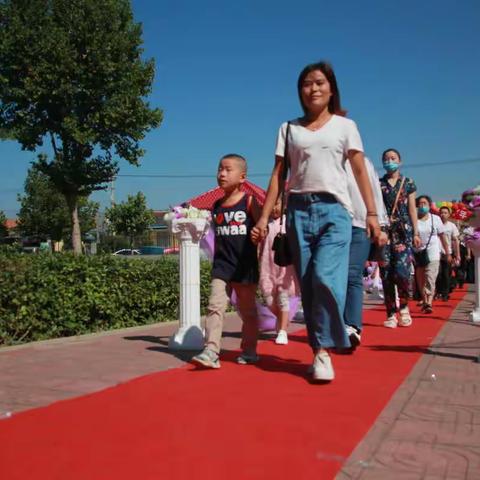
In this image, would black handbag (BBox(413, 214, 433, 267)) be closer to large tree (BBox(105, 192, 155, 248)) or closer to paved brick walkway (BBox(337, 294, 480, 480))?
paved brick walkway (BBox(337, 294, 480, 480))

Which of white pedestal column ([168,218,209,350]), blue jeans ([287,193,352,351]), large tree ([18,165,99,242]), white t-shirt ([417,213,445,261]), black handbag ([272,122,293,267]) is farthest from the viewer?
large tree ([18,165,99,242])

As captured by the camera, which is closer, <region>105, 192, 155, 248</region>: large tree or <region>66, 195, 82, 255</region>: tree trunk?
<region>66, 195, 82, 255</region>: tree trunk

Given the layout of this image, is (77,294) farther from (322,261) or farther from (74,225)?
(74,225)

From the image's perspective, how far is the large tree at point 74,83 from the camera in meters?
23.2

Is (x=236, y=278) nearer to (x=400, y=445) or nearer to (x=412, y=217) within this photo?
(x=400, y=445)

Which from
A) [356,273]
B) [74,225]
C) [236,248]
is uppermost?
[74,225]

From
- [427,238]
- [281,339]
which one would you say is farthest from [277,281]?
[427,238]

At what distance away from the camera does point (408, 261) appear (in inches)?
287

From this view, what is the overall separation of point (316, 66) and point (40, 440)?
2.93 metres

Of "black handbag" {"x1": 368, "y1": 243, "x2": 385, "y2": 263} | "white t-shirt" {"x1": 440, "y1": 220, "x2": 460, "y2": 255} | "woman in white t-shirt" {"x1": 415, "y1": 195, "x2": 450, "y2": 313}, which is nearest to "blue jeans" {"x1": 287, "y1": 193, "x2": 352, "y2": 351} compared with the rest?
"black handbag" {"x1": 368, "y1": 243, "x2": 385, "y2": 263}

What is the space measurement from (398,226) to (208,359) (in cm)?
362

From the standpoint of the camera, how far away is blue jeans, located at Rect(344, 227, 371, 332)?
212 inches

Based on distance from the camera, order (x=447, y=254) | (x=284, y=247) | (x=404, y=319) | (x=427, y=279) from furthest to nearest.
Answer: (x=447, y=254)
(x=427, y=279)
(x=404, y=319)
(x=284, y=247)

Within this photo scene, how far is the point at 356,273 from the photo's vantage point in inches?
216
